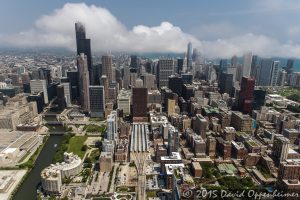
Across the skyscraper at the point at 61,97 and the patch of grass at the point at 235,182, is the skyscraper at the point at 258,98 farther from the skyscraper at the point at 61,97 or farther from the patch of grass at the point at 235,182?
the skyscraper at the point at 61,97

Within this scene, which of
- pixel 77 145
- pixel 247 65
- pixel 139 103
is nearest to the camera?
pixel 77 145

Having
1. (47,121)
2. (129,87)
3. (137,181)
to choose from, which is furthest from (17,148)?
(129,87)

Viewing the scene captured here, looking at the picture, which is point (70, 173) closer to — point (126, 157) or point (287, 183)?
point (126, 157)

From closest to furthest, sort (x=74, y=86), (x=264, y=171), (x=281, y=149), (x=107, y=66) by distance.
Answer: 1. (x=264, y=171)
2. (x=281, y=149)
3. (x=74, y=86)
4. (x=107, y=66)

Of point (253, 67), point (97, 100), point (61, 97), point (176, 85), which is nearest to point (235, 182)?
point (97, 100)

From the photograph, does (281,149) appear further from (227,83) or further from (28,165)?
(227,83)
